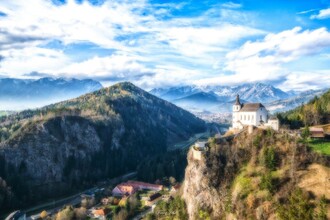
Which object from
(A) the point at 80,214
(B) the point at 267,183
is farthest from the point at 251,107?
(A) the point at 80,214

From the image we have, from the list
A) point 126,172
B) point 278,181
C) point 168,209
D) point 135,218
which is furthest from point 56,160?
point 278,181

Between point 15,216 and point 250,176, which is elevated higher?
point 250,176

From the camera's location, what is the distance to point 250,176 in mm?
71875

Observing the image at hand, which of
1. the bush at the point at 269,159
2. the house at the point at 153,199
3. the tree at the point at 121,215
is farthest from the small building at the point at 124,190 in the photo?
the bush at the point at 269,159

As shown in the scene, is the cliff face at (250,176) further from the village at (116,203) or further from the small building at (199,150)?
the village at (116,203)

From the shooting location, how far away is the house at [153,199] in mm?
114812

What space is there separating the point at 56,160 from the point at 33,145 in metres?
12.2

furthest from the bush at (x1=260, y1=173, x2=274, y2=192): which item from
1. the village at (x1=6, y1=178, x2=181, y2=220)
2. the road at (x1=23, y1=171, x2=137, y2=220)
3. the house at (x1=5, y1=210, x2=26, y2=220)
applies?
the road at (x1=23, y1=171, x2=137, y2=220)

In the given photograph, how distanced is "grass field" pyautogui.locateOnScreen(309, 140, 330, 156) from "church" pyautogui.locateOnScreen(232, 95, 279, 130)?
34.8 ft

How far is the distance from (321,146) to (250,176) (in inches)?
676

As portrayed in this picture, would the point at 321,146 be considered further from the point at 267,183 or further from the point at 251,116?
the point at 251,116

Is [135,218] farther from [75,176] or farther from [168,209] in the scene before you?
[75,176]

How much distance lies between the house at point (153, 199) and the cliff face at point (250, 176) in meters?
Answer: 31.1

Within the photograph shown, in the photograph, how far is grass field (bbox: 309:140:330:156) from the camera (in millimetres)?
70531
